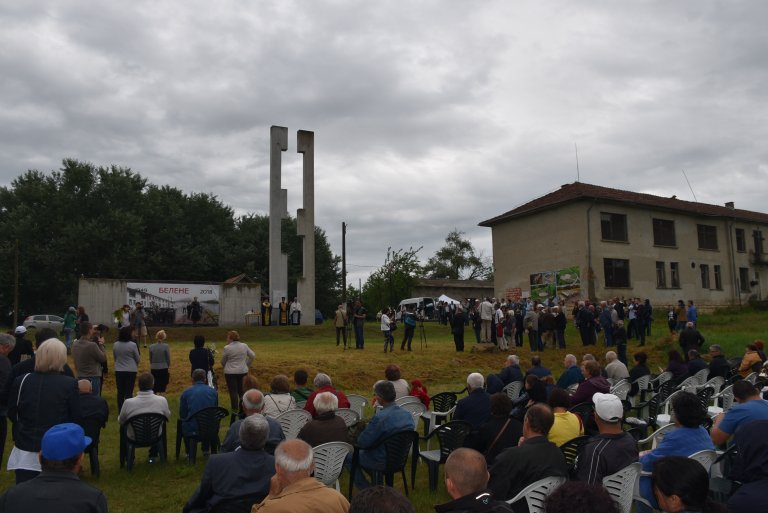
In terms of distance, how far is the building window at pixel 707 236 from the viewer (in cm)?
4241

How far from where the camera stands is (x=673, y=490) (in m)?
3.21

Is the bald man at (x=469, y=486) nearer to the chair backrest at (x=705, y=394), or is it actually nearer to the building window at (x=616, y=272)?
the chair backrest at (x=705, y=394)

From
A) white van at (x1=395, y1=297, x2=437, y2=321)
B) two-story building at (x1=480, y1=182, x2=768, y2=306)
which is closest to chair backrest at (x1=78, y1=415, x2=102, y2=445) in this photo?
two-story building at (x1=480, y1=182, x2=768, y2=306)

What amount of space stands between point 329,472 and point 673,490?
3270 millimetres

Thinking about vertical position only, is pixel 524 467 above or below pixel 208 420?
above

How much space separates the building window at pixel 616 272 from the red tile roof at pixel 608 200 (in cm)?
364

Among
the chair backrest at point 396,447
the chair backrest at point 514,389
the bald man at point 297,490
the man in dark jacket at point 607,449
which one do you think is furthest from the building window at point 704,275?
the bald man at point 297,490

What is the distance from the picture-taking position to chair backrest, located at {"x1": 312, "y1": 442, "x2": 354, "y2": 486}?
558 cm

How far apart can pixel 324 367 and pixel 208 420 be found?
8363 mm

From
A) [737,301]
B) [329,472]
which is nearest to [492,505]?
[329,472]

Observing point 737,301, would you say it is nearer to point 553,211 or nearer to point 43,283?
point 553,211

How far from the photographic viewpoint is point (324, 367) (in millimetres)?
16344

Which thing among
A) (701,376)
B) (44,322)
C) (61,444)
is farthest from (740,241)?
(61,444)

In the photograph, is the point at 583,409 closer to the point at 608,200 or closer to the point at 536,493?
the point at 536,493
